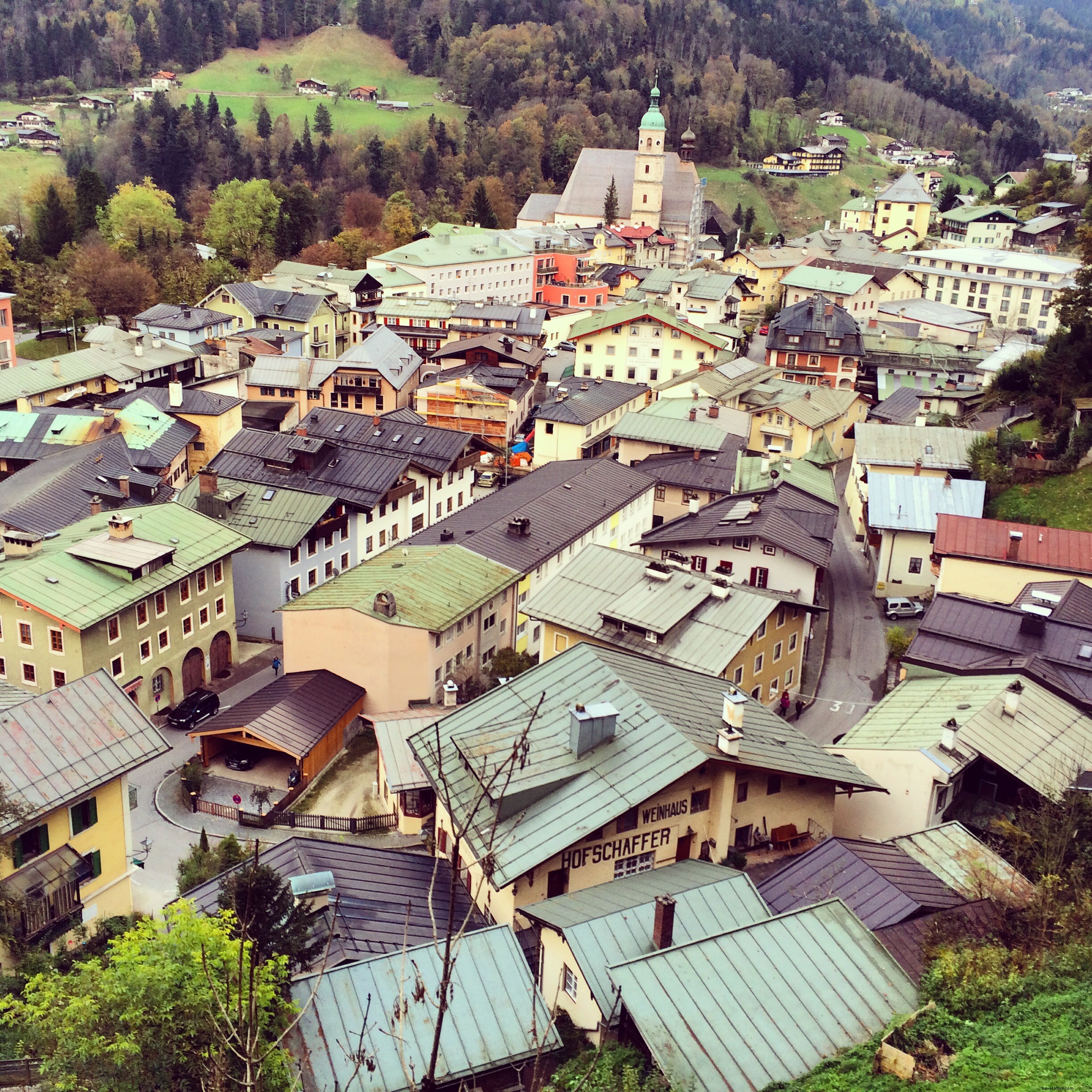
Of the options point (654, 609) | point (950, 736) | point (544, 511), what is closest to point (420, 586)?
point (654, 609)

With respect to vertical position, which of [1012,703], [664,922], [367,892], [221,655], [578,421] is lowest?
[221,655]

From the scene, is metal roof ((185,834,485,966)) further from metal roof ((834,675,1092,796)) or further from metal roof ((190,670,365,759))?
metal roof ((834,675,1092,796))

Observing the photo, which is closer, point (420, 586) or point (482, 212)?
point (420, 586)

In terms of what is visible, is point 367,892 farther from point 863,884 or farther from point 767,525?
point 767,525

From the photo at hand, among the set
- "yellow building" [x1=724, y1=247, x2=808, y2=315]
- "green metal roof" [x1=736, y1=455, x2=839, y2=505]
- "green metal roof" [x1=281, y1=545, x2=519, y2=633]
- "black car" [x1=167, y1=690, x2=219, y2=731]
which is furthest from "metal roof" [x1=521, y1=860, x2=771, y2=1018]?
"yellow building" [x1=724, y1=247, x2=808, y2=315]

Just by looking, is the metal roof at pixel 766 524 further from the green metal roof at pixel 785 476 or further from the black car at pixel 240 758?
the black car at pixel 240 758

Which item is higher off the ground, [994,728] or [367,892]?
[994,728]

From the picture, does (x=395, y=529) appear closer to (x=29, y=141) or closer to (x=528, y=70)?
(x=29, y=141)
